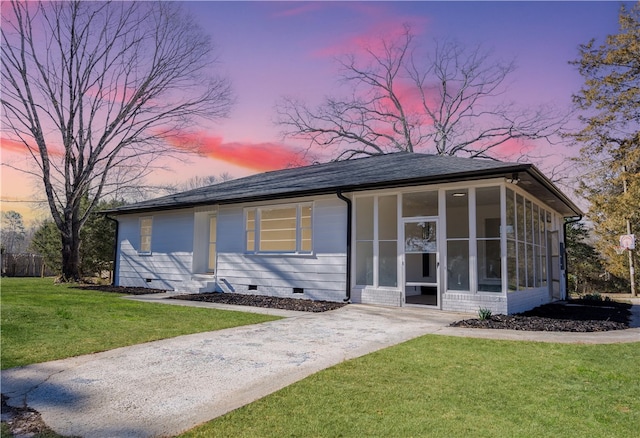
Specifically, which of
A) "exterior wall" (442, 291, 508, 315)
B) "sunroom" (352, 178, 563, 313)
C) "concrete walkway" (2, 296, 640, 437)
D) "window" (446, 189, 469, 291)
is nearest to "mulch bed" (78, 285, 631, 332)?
"exterior wall" (442, 291, 508, 315)

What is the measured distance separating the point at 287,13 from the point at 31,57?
45.6ft

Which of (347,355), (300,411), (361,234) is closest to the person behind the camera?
(300,411)

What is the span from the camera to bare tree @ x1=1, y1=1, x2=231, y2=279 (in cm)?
1786

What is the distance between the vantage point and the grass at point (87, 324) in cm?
520

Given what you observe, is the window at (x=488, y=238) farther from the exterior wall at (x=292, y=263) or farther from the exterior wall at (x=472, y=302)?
the exterior wall at (x=292, y=263)

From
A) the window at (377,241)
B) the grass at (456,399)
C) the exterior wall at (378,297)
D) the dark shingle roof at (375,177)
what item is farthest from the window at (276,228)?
the grass at (456,399)

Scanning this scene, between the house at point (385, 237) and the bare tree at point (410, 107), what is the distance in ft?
→ 48.9

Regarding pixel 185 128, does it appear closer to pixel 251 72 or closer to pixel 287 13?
pixel 251 72

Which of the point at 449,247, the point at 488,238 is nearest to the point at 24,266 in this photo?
the point at 449,247

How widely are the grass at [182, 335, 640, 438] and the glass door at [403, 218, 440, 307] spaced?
422 centimetres

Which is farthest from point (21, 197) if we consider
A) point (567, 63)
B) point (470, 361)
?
point (567, 63)

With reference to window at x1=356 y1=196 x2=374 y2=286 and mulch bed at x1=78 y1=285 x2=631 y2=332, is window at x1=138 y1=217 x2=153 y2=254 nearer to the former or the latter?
mulch bed at x1=78 y1=285 x2=631 y2=332

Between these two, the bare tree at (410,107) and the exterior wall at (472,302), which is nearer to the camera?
the exterior wall at (472,302)

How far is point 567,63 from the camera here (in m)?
22.2
